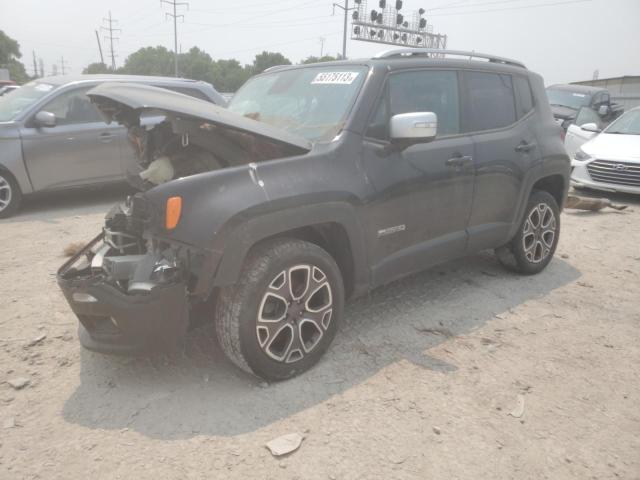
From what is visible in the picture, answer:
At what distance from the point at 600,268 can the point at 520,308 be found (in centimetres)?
161

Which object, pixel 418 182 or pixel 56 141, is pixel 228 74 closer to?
pixel 56 141

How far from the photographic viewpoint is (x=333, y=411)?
2615mm

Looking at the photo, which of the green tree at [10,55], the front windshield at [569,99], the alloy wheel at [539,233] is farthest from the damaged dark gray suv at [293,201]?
the green tree at [10,55]

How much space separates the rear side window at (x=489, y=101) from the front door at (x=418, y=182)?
17 cm

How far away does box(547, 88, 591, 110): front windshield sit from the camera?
11.8 meters

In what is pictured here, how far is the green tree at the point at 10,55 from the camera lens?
195ft

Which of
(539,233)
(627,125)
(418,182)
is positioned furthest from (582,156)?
(418,182)

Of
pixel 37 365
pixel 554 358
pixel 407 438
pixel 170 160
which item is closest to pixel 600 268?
pixel 554 358

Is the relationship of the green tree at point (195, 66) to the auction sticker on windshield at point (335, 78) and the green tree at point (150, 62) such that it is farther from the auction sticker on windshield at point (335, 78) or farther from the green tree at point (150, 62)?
the auction sticker on windshield at point (335, 78)

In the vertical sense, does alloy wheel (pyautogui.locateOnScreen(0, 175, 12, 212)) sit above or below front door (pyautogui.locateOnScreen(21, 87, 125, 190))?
below

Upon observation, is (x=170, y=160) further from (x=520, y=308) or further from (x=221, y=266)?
(x=520, y=308)

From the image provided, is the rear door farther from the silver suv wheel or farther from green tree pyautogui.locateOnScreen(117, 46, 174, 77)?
green tree pyautogui.locateOnScreen(117, 46, 174, 77)

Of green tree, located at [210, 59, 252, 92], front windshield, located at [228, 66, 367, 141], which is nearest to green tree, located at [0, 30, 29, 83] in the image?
green tree, located at [210, 59, 252, 92]

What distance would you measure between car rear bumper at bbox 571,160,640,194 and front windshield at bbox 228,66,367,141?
6.48 m
